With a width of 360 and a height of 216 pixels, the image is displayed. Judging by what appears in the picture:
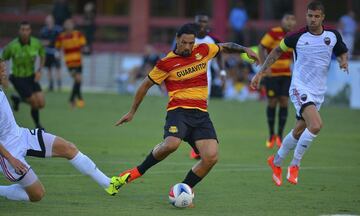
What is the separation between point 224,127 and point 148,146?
14.4 ft

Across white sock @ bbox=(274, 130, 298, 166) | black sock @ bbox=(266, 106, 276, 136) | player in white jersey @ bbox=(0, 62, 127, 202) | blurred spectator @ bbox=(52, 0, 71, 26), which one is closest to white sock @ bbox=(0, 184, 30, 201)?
player in white jersey @ bbox=(0, 62, 127, 202)

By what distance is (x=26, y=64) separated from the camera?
18.5 meters

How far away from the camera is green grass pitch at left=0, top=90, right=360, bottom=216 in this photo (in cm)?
1020

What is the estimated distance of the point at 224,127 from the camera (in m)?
20.7

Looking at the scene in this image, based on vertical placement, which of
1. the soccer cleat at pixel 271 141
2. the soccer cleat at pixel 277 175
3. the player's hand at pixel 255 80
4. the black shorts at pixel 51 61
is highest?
the player's hand at pixel 255 80

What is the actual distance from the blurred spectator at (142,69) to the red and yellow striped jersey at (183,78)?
20.0 m

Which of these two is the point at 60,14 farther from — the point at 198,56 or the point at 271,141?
the point at 198,56

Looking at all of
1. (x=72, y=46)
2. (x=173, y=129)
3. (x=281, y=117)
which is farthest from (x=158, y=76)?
(x=72, y=46)

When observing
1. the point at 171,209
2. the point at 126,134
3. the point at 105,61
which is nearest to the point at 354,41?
the point at 105,61

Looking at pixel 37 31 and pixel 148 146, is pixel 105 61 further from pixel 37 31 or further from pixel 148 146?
pixel 148 146

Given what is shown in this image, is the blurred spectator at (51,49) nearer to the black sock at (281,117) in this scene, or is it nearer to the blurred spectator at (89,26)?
the blurred spectator at (89,26)

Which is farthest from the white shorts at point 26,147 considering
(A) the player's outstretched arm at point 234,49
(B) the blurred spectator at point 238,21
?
(B) the blurred spectator at point 238,21

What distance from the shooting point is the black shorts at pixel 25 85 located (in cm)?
1839

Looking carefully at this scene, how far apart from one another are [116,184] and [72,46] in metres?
14.8
